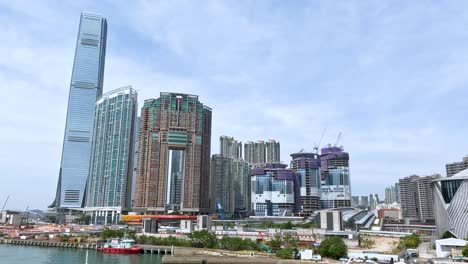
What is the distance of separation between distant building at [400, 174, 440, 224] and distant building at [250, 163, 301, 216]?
5699 centimetres

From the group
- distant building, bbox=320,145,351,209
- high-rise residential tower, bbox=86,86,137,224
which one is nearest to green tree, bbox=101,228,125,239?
high-rise residential tower, bbox=86,86,137,224

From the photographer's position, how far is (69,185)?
646 ft

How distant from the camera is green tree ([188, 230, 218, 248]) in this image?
71.6 meters

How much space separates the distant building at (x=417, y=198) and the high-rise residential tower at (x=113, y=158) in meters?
133

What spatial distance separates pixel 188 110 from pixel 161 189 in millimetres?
33350

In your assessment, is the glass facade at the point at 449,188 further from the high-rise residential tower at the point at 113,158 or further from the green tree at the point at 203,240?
the high-rise residential tower at the point at 113,158

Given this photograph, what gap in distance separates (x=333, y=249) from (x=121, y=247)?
45.0 meters

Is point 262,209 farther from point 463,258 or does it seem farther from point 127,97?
point 463,258

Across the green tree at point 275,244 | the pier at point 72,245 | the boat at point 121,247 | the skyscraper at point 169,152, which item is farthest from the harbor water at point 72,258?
the skyscraper at point 169,152

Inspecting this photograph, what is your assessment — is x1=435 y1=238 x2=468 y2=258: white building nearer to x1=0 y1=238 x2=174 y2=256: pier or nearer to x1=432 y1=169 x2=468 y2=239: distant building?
x1=432 y1=169 x2=468 y2=239: distant building

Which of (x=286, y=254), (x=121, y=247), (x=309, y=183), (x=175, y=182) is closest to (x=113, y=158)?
(x=175, y=182)

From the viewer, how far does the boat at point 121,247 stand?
254 feet

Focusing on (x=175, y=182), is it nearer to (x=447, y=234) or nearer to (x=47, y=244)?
(x=47, y=244)

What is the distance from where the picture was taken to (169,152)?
146250mm
